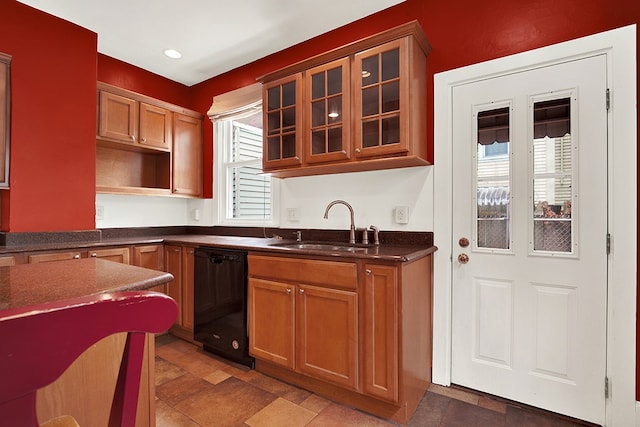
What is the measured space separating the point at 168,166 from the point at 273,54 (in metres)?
1.61

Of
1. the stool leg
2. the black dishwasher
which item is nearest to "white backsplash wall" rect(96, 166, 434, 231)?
the black dishwasher

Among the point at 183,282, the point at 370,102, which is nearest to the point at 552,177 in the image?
the point at 370,102

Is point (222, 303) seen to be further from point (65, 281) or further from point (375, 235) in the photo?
point (65, 281)

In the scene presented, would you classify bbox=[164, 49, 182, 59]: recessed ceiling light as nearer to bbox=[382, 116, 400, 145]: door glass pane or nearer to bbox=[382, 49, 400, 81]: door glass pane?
bbox=[382, 49, 400, 81]: door glass pane

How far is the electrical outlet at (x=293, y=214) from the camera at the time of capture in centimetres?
298

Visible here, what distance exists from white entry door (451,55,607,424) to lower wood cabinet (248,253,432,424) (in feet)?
1.14

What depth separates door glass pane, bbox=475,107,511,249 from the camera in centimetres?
205

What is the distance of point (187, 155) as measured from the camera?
364 centimetres

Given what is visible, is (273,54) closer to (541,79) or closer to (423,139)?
(423,139)

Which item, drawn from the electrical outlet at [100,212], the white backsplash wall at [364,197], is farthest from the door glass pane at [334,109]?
the electrical outlet at [100,212]

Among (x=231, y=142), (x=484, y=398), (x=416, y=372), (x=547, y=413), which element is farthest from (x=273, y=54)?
(x=547, y=413)

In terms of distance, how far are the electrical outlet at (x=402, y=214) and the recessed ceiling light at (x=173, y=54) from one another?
261 cm

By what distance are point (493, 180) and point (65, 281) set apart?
2.25m

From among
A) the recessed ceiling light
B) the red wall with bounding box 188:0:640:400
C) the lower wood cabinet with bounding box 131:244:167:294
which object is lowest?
the lower wood cabinet with bounding box 131:244:167:294
